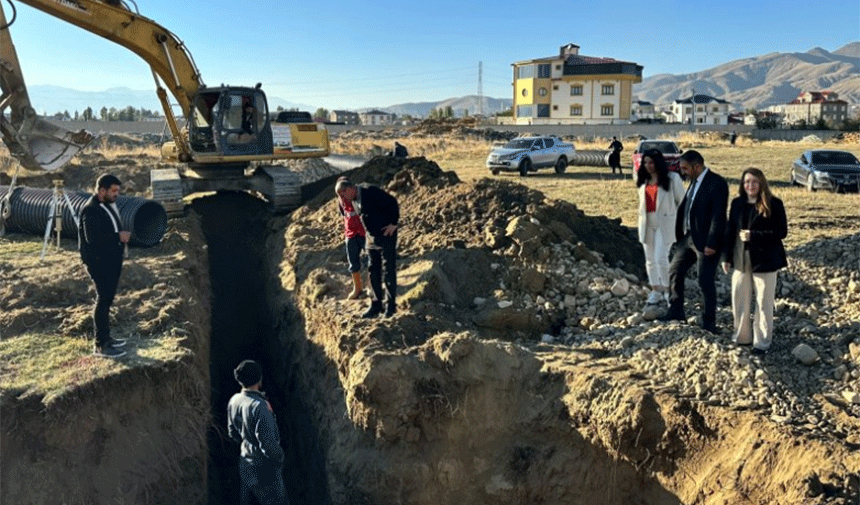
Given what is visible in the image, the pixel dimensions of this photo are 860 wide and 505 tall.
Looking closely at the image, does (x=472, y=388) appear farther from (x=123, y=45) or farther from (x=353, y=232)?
(x=123, y=45)

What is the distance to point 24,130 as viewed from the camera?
11.8 meters

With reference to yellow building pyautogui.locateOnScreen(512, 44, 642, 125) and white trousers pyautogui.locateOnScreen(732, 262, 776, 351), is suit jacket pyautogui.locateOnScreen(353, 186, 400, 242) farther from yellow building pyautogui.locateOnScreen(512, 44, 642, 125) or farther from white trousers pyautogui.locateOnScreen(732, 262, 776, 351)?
yellow building pyautogui.locateOnScreen(512, 44, 642, 125)

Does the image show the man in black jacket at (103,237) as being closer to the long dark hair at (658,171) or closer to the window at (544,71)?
the long dark hair at (658,171)

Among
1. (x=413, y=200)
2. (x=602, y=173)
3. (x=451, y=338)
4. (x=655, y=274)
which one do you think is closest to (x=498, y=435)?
(x=451, y=338)

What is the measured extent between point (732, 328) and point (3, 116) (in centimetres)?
1145

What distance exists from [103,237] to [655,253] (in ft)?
17.9

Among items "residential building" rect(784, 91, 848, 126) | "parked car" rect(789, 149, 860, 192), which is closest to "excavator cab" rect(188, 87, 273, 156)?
"parked car" rect(789, 149, 860, 192)

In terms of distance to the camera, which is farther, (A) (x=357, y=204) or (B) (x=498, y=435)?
(A) (x=357, y=204)

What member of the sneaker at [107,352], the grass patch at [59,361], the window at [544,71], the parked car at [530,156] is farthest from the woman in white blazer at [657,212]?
the window at [544,71]

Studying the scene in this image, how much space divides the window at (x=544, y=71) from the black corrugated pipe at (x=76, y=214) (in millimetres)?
58430

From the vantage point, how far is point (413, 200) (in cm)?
1099

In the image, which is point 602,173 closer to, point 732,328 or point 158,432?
point 732,328

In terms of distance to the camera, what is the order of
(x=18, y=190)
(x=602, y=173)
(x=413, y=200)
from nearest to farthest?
(x=413, y=200) < (x=18, y=190) < (x=602, y=173)

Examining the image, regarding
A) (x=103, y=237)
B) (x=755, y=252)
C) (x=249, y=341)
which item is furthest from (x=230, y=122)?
(x=755, y=252)
